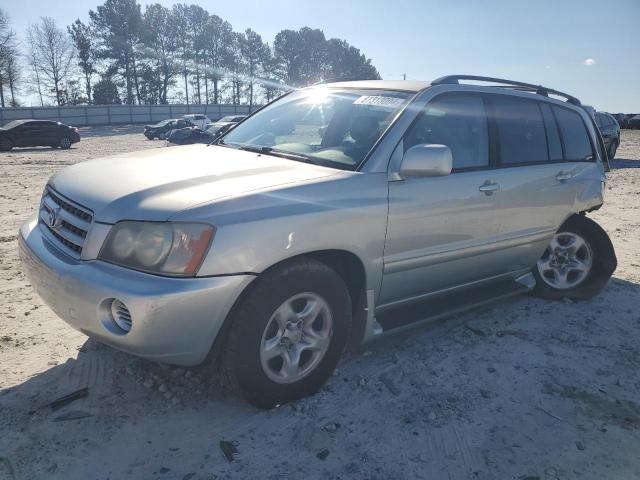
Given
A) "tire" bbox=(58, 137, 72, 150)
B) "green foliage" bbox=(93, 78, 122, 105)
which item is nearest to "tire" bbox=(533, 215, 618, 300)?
"tire" bbox=(58, 137, 72, 150)

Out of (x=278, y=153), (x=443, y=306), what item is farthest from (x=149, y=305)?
(x=443, y=306)

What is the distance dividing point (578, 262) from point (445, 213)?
2.16 meters

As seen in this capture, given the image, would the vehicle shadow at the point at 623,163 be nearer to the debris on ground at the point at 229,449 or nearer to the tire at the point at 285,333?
the tire at the point at 285,333

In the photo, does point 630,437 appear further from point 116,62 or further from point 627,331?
point 116,62

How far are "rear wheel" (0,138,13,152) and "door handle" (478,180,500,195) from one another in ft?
72.7

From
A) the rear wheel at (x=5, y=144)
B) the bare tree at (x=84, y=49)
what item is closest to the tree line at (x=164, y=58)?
the bare tree at (x=84, y=49)

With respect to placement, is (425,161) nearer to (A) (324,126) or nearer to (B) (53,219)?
(A) (324,126)

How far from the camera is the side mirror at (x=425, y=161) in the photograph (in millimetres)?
2945

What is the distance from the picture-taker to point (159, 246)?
2.40 meters

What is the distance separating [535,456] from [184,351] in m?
1.80

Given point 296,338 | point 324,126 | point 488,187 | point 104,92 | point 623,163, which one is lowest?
point 623,163

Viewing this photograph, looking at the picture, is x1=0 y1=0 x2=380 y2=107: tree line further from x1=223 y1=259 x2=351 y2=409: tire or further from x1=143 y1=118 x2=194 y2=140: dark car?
x1=223 y1=259 x2=351 y2=409: tire

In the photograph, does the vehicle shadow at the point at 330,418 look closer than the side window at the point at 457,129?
Yes

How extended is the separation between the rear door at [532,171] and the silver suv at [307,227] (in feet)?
0.05
